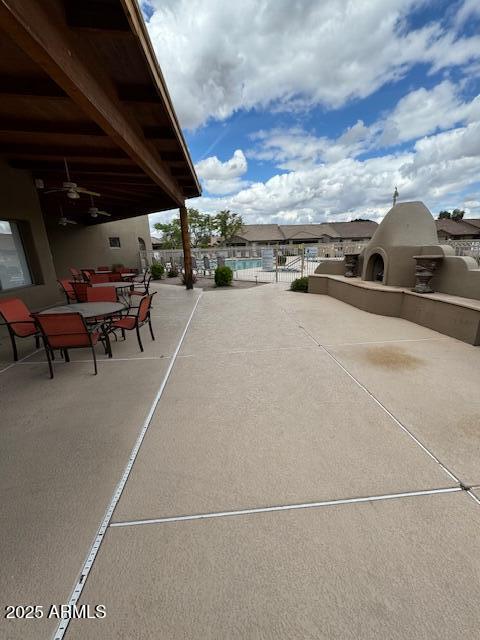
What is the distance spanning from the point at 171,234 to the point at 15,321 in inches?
1511

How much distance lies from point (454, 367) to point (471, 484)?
2059 millimetres

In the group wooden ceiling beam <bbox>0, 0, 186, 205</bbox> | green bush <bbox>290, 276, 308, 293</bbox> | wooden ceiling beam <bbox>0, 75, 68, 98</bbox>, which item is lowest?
green bush <bbox>290, 276, 308, 293</bbox>

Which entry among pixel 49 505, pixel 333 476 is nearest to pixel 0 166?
pixel 49 505

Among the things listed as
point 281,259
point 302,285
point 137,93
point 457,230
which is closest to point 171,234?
point 281,259

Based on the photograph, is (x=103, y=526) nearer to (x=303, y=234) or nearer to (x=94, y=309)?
(x=94, y=309)

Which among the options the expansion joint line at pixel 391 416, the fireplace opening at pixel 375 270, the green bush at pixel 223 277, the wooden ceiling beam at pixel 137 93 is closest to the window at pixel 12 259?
the wooden ceiling beam at pixel 137 93

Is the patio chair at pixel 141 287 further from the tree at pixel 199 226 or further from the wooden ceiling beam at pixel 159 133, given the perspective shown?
the tree at pixel 199 226

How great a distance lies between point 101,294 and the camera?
16.3 ft

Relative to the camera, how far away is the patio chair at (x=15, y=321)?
11.9 ft

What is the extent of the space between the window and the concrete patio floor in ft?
14.1

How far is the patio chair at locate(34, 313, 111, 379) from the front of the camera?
3.09 m

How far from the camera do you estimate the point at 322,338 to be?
446 centimetres

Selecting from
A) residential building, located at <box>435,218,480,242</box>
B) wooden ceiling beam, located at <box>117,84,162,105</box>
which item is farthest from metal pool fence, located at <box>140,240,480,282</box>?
residential building, located at <box>435,218,480,242</box>

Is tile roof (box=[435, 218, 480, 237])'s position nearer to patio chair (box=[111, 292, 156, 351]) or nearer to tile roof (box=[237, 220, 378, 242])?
tile roof (box=[237, 220, 378, 242])
